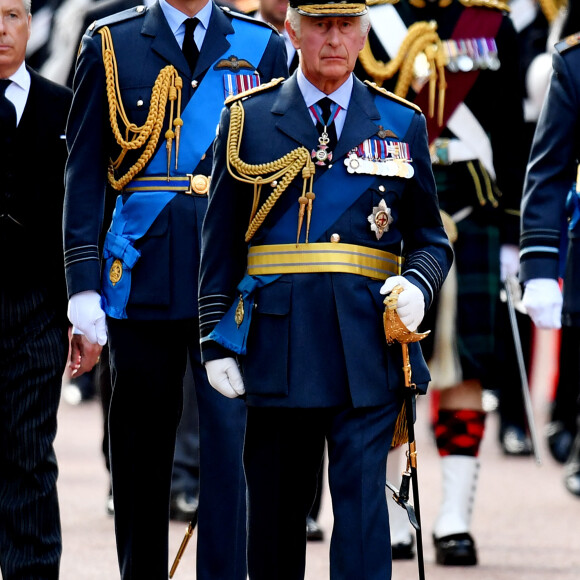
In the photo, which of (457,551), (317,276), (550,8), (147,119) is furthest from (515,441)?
(317,276)

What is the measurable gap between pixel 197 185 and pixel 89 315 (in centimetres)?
50

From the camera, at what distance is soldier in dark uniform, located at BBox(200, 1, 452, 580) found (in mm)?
4961

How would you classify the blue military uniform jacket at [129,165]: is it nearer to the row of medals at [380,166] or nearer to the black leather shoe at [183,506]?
the row of medals at [380,166]

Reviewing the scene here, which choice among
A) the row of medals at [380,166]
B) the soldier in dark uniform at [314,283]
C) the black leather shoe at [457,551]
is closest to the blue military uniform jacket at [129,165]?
the soldier in dark uniform at [314,283]

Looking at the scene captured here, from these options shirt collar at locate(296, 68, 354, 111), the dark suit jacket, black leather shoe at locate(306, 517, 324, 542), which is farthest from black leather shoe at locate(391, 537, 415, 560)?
shirt collar at locate(296, 68, 354, 111)

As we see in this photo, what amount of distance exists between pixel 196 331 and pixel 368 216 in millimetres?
803

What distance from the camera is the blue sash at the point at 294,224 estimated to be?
5.00 m

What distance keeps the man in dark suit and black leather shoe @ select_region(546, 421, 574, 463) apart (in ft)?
14.3

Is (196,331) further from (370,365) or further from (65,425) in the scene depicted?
(65,425)

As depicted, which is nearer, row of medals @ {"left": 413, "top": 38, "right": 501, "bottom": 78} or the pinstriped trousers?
the pinstriped trousers

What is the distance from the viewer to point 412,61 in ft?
23.6

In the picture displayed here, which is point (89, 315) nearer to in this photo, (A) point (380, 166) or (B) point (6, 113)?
(B) point (6, 113)

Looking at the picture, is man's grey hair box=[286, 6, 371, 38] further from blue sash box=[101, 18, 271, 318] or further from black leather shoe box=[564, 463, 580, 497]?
black leather shoe box=[564, 463, 580, 497]

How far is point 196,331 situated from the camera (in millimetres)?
5609
